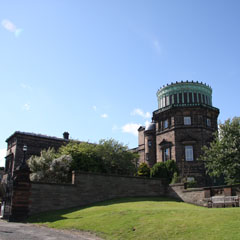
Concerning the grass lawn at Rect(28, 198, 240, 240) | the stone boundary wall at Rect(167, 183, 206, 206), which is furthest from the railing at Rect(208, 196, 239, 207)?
the grass lawn at Rect(28, 198, 240, 240)

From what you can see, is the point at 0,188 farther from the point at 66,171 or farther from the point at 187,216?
the point at 187,216

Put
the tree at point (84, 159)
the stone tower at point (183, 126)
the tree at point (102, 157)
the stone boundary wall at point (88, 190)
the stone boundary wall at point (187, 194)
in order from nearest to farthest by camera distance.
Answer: the stone boundary wall at point (88, 190)
the stone boundary wall at point (187, 194)
the tree at point (84, 159)
the tree at point (102, 157)
the stone tower at point (183, 126)

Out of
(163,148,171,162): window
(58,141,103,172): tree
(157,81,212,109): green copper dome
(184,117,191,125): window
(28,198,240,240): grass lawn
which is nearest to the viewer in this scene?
(28,198,240,240): grass lawn

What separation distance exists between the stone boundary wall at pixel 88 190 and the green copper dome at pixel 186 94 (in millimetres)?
16563

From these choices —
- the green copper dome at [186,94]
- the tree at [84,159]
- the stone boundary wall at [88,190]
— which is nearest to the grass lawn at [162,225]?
the stone boundary wall at [88,190]

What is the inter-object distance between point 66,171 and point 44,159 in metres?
3.32

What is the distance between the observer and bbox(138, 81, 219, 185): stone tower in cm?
3900

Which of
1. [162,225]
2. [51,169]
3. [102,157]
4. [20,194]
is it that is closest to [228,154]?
[102,157]

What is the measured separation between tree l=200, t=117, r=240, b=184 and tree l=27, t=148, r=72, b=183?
49.8ft

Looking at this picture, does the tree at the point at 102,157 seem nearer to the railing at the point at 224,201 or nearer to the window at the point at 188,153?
the window at the point at 188,153

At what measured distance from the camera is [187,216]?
45.2 feet

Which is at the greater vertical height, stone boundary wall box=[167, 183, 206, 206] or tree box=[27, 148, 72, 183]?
tree box=[27, 148, 72, 183]

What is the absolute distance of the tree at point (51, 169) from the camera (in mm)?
28422

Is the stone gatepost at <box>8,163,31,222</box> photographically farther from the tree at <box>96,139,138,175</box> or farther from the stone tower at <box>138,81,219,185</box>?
the stone tower at <box>138,81,219,185</box>
